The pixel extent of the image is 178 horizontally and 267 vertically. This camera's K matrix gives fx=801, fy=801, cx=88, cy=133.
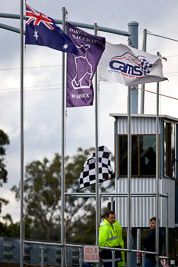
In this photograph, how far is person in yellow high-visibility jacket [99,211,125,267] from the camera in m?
17.9

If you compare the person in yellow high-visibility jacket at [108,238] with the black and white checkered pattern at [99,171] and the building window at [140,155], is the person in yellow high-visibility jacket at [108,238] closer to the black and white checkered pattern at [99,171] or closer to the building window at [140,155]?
the black and white checkered pattern at [99,171]

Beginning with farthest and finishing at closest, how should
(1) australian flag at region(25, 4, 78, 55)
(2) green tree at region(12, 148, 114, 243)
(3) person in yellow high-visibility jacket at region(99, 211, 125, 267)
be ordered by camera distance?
1. (2) green tree at region(12, 148, 114, 243)
2. (3) person in yellow high-visibility jacket at region(99, 211, 125, 267)
3. (1) australian flag at region(25, 4, 78, 55)

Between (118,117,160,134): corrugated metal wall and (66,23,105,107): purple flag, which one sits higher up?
(66,23,105,107): purple flag

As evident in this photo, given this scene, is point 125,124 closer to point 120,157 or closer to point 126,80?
point 120,157

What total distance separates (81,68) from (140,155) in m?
9.20

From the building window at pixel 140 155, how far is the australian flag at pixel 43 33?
9.83 m

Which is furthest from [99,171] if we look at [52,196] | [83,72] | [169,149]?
[52,196]

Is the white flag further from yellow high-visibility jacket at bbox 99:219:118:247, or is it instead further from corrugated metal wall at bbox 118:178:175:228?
corrugated metal wall at bbox 118:178:175:228

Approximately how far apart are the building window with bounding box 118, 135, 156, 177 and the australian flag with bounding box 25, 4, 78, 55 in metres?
9.83

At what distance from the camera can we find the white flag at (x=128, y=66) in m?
19.4

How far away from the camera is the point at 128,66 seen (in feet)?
64.9

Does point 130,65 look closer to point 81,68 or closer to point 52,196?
point 81,68

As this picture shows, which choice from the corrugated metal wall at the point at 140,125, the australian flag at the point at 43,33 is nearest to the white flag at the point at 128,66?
the australian flag at the point at 43,33

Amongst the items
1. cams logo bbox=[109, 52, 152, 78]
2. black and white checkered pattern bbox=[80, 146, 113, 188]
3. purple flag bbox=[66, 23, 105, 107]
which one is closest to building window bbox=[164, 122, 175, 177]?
black and white checkered pattern bbox=[80, 146, 113, 188]
